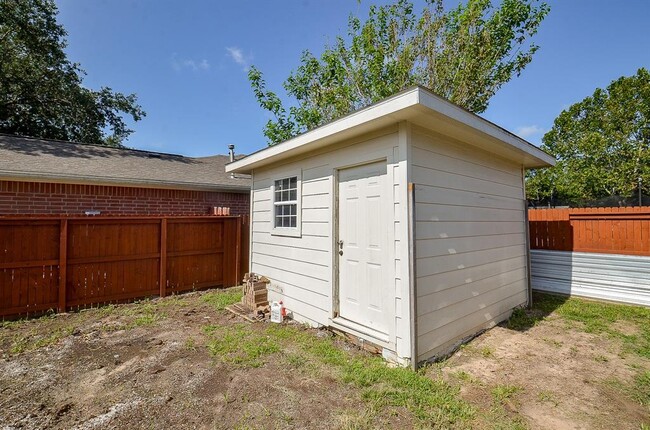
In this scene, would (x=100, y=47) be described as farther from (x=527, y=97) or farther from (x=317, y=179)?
(x=527, y=97)

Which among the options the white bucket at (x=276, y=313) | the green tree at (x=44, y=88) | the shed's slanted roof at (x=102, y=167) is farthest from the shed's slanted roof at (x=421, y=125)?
the green tree at (x=44, y=88)

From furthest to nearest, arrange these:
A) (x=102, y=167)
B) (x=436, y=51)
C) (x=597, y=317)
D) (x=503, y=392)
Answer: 1. (x=436, y=51)
2. (x=102, y=167)
3. (x=597, y=317)
4. (x=503, y=392)

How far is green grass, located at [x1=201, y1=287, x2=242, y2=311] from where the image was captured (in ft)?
18.4

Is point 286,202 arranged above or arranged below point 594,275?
above

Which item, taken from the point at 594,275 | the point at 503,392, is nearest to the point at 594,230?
the point at 594,275

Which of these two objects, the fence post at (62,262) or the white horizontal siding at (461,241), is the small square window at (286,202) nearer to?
the white horizontal siding at (461,241)

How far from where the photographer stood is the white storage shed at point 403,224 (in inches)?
124

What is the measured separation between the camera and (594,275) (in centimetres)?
593

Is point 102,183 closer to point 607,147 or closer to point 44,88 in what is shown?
point 44,88

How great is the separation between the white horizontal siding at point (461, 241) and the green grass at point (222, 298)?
12.3ft

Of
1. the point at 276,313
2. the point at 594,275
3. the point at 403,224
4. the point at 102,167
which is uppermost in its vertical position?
the point at 102,167

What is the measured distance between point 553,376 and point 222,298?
5289mm

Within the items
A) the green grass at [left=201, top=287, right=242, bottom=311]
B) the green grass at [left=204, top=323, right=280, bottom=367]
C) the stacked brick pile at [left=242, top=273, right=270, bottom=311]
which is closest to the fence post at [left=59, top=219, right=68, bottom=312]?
the green grass at [left=201, top=287, right=242, bottom=311]

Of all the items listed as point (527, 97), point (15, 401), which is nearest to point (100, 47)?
point (15, 401)
